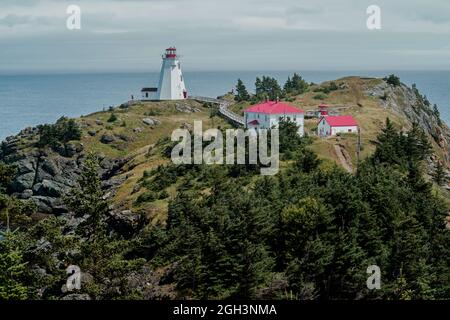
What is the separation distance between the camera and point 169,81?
130m

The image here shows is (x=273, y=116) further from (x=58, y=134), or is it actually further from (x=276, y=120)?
(x=58, y=134)

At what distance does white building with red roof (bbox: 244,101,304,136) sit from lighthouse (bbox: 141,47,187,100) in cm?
4213

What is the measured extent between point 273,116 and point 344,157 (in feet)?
52.6

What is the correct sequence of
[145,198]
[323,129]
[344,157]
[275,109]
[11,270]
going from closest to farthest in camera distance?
[11,270], [145,198], [344,157], [323,129], [275,109]

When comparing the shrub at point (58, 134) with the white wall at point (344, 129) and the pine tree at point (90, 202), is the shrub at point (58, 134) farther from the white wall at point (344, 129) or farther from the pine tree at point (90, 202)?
the pine tree at point (90, 202)

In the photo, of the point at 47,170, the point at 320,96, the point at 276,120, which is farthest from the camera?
the point at 320,96

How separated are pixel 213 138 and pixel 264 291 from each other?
44799mm

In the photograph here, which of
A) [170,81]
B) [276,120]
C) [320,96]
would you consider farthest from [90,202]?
[170,81]

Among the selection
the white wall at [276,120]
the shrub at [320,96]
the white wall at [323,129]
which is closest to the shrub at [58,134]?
the white wall at [276,120]

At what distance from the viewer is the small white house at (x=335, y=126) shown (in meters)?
85.1

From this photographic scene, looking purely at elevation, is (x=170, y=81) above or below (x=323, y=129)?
above

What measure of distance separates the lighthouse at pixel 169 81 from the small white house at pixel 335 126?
50.8 m
